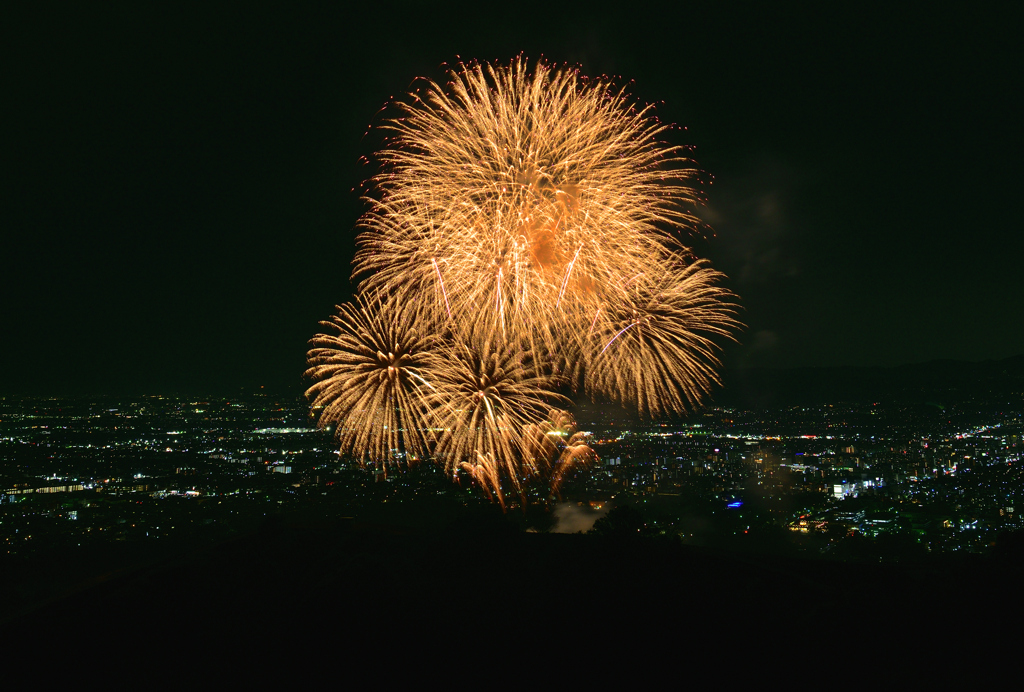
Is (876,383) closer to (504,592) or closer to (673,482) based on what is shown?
(673,482)

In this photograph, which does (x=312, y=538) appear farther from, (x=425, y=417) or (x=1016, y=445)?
(x=1016, y=445)

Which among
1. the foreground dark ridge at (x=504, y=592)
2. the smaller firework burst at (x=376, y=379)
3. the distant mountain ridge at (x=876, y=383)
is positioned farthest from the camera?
the distant mountain ridge at (x=876, y=383)

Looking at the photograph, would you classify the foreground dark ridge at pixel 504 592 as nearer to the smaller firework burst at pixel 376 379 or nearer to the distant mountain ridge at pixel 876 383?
the smaller firework burst at pixel 376 379

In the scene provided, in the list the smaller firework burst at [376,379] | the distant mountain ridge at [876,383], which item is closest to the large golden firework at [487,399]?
the smaller firework burst at [376,379]

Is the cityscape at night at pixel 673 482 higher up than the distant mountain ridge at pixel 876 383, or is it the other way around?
the distant mountain ridge at pixel 876 383

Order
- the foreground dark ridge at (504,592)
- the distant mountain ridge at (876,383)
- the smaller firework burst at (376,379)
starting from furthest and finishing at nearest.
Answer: the distant mountain ridge at (876,383) → the smaller firework burst at (376,379) → the foreground dark ridge at (504,592)

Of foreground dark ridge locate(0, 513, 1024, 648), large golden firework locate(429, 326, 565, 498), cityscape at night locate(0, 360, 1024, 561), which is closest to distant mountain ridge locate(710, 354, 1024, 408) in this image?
cityscape at night locate(0, 360, 1024, 561)

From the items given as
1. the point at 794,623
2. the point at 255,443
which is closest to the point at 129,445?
the point at 255,443

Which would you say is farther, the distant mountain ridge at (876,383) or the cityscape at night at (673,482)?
the distant mountain ridge at (876,383)
